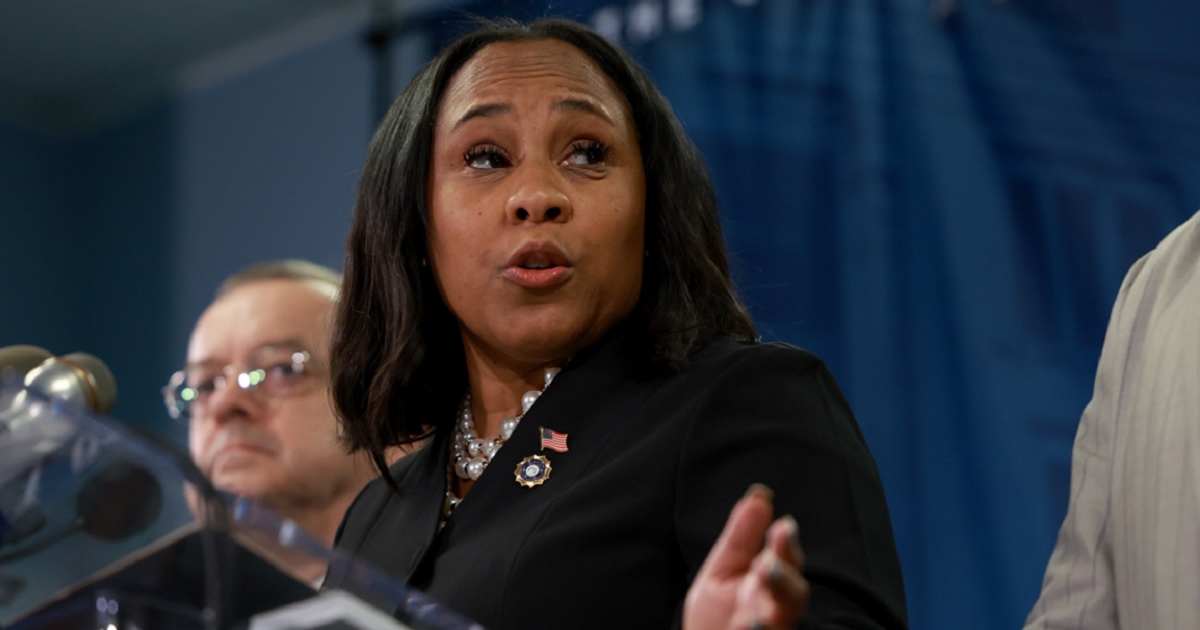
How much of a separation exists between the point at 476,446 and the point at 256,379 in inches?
46.1

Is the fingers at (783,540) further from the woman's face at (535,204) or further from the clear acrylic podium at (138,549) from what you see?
the woman's face at (535,204)

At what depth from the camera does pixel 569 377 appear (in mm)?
1521

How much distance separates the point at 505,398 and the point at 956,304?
59.7 inches

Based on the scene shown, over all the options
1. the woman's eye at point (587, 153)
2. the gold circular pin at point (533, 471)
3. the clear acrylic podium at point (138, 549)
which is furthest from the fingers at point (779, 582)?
the woman's eye at point (587, 153)

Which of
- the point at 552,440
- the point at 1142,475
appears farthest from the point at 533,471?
the point at 1142,475

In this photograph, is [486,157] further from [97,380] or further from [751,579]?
[751,579]

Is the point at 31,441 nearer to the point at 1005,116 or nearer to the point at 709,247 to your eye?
the point at 709,247

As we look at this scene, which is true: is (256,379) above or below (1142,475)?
below

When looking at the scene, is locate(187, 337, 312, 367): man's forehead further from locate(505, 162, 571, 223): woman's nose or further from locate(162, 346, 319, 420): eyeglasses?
locate(505, 162, 571, 223): woman's nose

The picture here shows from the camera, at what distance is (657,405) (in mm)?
1389

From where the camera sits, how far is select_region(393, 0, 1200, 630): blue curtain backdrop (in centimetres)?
266

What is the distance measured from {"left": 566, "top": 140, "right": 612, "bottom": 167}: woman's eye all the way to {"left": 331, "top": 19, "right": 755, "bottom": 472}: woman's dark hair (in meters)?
0.08

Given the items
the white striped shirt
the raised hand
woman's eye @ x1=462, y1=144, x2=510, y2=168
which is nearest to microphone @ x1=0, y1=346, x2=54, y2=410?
woman's eye @ x1=462, y1=144, x2=510, y2=168

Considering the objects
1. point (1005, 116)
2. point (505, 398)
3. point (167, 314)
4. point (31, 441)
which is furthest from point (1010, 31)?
point (167, 314)
